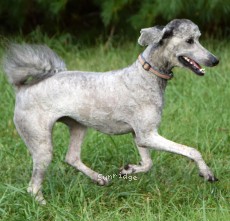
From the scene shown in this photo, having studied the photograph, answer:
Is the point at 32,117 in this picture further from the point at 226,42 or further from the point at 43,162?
the point at 226,42

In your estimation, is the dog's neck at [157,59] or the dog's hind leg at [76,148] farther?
the dog's hind leg at [76,148]

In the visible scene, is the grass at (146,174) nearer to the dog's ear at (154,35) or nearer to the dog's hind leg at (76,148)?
the dog's hind leg at (76,148)

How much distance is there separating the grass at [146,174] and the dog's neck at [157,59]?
82 centimetres

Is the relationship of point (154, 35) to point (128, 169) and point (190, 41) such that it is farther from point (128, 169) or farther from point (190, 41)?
point (128, 169)

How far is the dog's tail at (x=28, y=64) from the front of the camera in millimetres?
4945

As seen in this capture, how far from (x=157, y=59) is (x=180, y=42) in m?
0.19

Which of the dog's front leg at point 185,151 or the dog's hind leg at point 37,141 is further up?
the dog's front leg at point 185,151

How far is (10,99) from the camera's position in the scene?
7082mm

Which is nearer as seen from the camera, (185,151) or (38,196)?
(185,151)

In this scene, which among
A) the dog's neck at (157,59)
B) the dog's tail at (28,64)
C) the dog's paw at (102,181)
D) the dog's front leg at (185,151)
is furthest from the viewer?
the dog's paw at (102,181)

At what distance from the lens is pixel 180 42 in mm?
4730

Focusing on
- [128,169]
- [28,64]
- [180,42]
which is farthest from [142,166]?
[28,64]

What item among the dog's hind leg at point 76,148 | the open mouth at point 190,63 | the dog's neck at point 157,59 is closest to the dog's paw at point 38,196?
the dog's hind leg at point 76,148

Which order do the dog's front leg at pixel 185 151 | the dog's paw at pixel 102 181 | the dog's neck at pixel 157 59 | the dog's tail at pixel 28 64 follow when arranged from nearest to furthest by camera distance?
the dog's front leg at pixel 185 151
the dog's neck at pixel 157 59
the dog's tail at pixel 28 64
the dog's paw at pixel 102 181
